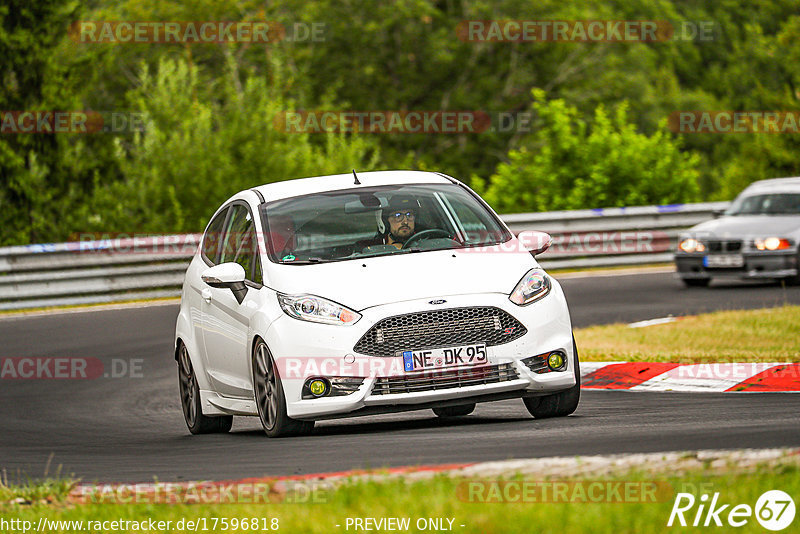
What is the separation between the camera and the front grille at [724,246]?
19312 millimetres

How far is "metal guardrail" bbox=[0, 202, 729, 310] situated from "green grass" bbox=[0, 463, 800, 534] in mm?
14900

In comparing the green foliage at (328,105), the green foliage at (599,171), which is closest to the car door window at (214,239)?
the green foliage at (328,105)

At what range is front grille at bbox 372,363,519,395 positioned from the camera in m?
8.29

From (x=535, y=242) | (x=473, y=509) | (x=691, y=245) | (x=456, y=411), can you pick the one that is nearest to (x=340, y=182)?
(x=535, y=242)

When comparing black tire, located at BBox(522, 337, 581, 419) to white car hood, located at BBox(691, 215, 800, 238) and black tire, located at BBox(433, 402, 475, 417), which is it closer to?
black tire, located at BBox(433, 402, 475, 417)

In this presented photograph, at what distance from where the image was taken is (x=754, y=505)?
5008mm

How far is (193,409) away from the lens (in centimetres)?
1039

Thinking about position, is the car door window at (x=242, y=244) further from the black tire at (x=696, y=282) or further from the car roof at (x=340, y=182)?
the black tire at (x=696, y=282)

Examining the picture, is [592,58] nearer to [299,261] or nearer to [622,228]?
[622,228]

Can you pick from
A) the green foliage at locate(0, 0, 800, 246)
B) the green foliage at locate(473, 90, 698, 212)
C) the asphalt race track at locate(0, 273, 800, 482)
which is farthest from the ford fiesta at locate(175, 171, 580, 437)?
the green foliage at locate(473, 90, 698, 212)

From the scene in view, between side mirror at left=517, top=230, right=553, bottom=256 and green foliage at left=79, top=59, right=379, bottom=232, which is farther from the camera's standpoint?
green foliage at left=79, top=59, right=379, bottom=232

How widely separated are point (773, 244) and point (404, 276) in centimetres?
1165

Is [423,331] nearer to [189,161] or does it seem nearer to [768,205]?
[768,205]

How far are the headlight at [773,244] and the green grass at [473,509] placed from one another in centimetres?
1388
